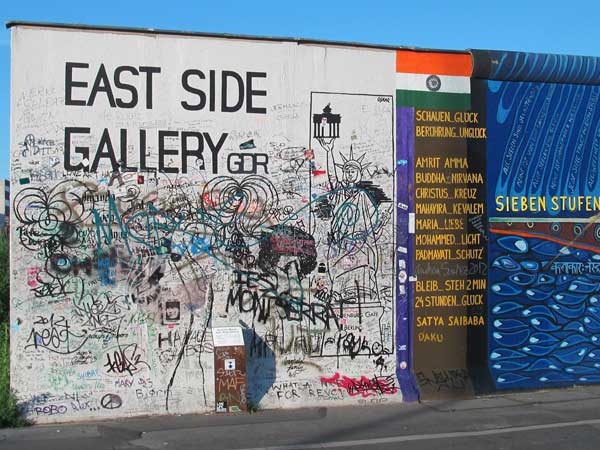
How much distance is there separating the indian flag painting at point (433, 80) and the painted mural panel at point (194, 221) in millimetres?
217

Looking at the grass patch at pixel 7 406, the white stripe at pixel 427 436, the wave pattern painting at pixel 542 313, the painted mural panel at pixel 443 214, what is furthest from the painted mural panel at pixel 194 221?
the white stripe at pixel 427 436

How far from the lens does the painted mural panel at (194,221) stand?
8992mm

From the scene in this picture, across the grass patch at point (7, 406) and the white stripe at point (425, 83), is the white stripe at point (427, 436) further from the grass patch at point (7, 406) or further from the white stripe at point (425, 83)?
the white stripe at point (425, 83)

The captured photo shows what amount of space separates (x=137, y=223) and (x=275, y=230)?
1754mm

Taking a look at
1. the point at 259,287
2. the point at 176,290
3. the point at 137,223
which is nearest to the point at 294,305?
the point at 259,287

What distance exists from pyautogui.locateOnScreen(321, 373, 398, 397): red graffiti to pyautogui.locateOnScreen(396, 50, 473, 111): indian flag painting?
372 centimetres

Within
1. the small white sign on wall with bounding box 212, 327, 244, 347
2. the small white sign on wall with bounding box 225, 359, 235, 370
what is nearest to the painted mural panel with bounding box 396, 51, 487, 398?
the small white sign on wall with bounding box 212, 327, 244, 347

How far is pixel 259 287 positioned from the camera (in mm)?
9656

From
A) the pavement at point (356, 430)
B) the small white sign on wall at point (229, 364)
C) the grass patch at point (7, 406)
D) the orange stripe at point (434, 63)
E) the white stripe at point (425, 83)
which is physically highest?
the orange stripe at point (434, 63)

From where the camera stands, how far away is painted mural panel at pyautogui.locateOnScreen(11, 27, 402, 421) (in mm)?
8992

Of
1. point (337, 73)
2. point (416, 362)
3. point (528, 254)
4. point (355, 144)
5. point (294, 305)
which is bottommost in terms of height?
point (416, 362)

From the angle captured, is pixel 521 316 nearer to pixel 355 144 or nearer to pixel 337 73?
pixel 355 144

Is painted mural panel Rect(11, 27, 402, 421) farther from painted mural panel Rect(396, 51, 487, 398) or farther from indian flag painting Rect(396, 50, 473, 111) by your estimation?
painted mural panel Rect(396, 51, 487, 398)

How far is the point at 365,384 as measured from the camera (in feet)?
32.6
